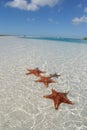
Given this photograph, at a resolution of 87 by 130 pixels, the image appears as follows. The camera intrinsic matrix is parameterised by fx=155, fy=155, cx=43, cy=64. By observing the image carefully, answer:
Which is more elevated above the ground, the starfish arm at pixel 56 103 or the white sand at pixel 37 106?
the starfish arm at pixel 56 103

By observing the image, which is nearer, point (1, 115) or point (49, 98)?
point (1, 115)

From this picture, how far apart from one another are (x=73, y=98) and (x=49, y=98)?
78 centimetres

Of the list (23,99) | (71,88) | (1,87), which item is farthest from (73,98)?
(1,87)

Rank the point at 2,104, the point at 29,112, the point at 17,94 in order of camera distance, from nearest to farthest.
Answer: the point at 29,112
the point at 2,104
the point at 17,94

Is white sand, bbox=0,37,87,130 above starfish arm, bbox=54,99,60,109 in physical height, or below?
below

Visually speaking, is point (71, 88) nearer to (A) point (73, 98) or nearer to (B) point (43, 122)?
(A) point (73, 98)

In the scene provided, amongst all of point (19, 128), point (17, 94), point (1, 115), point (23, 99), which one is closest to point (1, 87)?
point (17, 94)

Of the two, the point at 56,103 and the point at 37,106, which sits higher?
the point at 56,103

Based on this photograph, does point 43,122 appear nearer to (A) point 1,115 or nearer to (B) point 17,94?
(A) point 1,115

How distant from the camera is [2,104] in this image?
4.00 metres

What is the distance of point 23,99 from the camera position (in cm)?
434

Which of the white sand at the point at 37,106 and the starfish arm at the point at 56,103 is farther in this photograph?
the starfish arm at the point at 56,103

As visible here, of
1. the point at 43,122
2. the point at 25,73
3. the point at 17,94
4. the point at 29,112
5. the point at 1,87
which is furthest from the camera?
the point at 25,73

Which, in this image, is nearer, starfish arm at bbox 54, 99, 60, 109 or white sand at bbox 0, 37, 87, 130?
white sand at bbox 0, 37, 87, 130
